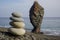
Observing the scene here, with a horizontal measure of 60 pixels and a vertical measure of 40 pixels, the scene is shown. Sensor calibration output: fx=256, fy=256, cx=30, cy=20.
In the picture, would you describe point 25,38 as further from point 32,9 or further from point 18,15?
point 32,9

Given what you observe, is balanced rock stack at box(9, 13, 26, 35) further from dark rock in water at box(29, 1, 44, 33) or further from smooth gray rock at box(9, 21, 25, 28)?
dark rock in water at box(29, 1, 44, 33)

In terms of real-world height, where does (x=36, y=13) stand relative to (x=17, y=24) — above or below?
below

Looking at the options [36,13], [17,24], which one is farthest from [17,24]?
[36,13]

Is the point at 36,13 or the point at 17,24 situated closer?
the point at 17,24

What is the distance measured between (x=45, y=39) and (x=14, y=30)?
18.0ft

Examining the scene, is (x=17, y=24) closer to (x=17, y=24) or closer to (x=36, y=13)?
(x=17, y=24)

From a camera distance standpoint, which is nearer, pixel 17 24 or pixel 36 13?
pixel 17 24

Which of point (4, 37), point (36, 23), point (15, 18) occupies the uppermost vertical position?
point (15, 18)

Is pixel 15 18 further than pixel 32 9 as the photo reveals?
No

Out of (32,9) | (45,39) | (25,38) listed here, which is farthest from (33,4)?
(25,38)

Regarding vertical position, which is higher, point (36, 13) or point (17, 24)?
point (17, 24)

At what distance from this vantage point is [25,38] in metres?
12.9

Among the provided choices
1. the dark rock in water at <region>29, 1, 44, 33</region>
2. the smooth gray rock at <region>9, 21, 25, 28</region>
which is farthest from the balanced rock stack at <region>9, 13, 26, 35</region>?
the dark rock in water at <region>29, 1, 44, 33</region>

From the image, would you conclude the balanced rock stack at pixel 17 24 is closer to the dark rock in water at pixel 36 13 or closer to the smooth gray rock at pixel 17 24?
the smooth gray rock at pixel 17 24
